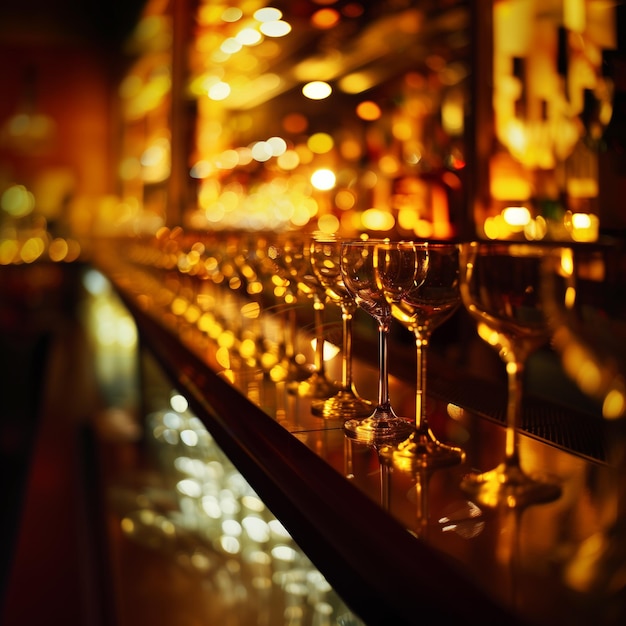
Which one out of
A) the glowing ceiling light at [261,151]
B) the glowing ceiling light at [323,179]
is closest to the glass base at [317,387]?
the glowing ceiling light at [323,179]

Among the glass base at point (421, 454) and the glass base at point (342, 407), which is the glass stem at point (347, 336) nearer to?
the glass base at point (342, 407)

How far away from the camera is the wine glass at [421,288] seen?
83 cm

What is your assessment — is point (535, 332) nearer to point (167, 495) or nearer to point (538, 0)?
point (167, 495)

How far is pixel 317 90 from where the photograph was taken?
358 centimetres

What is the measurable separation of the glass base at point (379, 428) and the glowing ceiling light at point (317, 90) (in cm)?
272

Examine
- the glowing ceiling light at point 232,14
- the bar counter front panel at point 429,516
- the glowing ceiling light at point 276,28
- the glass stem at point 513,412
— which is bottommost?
the bar counter front panel at point 429,516

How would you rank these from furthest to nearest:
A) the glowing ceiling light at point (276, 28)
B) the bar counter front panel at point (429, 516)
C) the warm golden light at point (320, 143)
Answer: the warm golden light at point (320, 143) < the glowing ceiling light at point (276, 28) < the bar counter front panel at point (429, 516)

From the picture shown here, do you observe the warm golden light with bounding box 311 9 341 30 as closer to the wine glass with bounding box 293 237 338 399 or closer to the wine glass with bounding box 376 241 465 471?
the wine glass with bounding box 293 237 338 399

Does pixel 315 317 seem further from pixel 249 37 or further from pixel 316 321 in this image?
pixel 249 37

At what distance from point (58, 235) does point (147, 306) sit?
6.64 meters

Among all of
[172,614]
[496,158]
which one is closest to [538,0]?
[496,158]

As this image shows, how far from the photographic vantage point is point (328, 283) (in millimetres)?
1118

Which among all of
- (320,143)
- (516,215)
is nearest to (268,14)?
(320,143)

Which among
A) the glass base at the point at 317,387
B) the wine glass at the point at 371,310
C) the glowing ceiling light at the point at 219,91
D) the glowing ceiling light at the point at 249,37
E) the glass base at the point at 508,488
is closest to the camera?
the glass base at the point at 508,488
